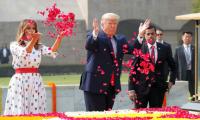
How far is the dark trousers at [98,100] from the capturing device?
1072 centimetres

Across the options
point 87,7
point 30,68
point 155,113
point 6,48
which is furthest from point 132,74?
point 87,7

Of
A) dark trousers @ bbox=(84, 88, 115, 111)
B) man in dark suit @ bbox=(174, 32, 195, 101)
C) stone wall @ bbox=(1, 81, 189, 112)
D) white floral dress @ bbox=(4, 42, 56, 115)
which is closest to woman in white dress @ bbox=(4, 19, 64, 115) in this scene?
white floral dress @ bbox=(4, 42, 56, 115)

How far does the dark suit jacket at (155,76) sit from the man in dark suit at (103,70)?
0.44m

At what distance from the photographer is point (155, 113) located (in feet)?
30.4

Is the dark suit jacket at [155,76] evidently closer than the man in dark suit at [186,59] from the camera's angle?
Yes

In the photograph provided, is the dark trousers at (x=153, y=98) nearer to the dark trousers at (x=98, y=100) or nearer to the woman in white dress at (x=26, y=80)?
the dark trousers at (x=98, y=100)

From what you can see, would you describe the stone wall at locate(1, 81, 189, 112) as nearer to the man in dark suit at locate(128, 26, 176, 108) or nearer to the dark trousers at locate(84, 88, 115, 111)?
the man in dark suit at locate(128, 26, 176, 108)

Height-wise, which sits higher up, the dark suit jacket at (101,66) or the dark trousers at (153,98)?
the dark suit jacket at (101,66)

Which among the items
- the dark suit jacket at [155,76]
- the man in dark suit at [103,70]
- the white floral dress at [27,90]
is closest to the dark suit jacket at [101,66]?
the man in dark suit at [103,70]

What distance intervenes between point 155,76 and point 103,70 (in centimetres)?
91

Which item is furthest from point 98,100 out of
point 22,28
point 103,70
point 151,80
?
point 22,28

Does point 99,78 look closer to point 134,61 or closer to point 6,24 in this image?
point 134,61

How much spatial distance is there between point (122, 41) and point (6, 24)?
1215 inches

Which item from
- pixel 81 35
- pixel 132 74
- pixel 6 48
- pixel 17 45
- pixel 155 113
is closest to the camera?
pixel 155 113
